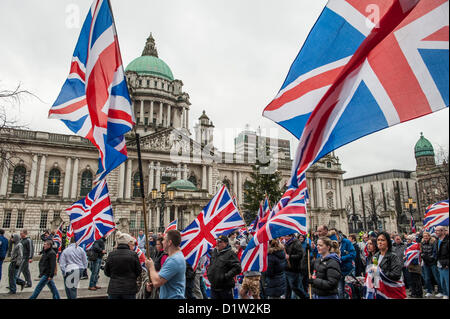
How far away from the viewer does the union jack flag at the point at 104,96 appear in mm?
5340

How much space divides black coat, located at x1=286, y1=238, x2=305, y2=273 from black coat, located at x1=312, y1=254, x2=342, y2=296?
2.85 metres

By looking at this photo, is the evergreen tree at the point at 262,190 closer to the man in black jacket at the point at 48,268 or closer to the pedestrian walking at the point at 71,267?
the pedestrian walking at the point at 71,267

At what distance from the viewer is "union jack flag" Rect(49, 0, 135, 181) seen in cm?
534

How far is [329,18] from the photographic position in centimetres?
462

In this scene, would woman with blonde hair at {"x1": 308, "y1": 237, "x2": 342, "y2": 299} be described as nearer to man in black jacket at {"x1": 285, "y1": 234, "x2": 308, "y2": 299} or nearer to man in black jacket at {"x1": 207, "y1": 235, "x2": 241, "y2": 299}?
man in black jacket at {"x1": 207, "y1": 235, "x2": 241, "y2": 299}

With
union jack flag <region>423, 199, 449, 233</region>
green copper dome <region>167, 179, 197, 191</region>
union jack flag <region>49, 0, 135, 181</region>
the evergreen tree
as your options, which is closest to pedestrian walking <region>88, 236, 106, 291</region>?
union jack flag <region>49, 0, 135, 181</region>

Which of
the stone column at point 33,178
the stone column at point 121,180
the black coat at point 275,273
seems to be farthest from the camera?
the stone column at point 121,180

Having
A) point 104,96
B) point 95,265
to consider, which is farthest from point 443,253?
point 95,265

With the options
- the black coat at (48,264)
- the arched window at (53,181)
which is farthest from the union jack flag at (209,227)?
the arched window at (53,181)

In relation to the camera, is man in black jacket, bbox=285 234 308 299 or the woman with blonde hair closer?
the woman with blonde hair

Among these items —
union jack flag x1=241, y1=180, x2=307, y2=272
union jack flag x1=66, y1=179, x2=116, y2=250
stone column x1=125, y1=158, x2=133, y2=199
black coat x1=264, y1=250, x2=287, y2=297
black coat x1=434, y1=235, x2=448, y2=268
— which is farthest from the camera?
stone column x1=125, y1=158, x2=133, y2=199

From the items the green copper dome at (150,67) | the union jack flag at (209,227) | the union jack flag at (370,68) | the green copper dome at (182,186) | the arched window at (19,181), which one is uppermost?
the green copper dome at (150,67)

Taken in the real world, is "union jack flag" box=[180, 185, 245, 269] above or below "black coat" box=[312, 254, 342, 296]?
above
